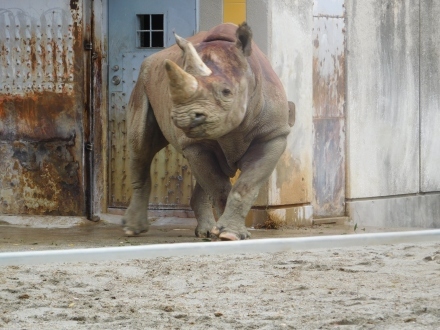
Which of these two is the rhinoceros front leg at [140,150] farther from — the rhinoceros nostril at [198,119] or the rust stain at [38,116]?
the rhinoceros nostril at [198,119]

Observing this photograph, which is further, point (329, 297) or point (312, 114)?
point (312, 114)

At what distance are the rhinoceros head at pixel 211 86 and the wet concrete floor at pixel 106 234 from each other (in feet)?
3.68

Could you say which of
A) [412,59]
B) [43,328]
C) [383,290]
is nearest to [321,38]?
[412,59]

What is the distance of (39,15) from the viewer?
10.1 m

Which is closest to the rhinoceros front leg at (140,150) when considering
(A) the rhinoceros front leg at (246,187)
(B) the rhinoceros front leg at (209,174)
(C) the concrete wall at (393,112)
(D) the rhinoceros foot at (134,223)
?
(D) the rhinoceros foot at (134,223)

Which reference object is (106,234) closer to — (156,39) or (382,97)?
(156,39)

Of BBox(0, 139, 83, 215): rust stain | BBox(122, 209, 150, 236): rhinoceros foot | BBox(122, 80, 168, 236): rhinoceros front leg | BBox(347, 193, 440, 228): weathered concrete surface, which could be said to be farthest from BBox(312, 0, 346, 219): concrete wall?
BBox(0, 139, 83, 215): rust stain

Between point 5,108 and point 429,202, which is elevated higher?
point 5,108

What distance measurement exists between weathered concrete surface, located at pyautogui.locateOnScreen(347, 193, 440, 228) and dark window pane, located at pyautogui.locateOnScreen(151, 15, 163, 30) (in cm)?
251

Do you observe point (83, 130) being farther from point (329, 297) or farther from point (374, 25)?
point (329, 297)

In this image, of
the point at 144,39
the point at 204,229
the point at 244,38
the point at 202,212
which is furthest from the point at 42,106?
the point at 244,38

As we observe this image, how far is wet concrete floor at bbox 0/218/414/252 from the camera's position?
808cm

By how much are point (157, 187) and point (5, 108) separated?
5.32ft

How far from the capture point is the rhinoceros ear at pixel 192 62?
7.47m
